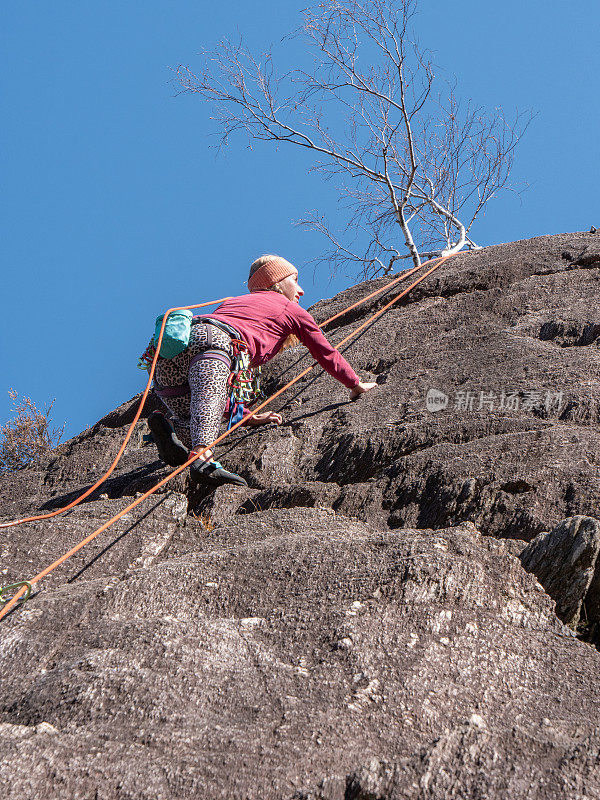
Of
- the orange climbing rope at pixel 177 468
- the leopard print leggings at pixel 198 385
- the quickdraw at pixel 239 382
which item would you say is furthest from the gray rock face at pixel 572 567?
the quickdraw at pixel 239 382

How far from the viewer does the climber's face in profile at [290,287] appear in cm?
478

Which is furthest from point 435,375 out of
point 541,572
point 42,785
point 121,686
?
point 42,785

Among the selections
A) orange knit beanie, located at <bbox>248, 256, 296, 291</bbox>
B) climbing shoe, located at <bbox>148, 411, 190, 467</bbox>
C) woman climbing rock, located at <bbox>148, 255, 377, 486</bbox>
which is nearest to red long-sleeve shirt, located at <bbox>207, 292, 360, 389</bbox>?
woman climbing rock, located at <bbox>148, 255, 377, 486</bbox>

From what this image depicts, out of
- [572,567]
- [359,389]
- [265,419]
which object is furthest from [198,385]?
[572,567]

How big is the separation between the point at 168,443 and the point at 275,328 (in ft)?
3.43

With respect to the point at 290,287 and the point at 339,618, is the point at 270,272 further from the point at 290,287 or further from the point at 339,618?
the point at 339,618

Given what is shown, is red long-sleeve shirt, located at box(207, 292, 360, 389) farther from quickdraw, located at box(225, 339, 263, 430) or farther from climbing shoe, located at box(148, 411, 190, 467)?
climbing shoe, located at box(148, 411, 190, 467)

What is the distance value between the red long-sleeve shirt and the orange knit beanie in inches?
6.2

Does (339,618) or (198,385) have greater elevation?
(198,385)

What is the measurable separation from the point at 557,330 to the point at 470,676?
120 inches

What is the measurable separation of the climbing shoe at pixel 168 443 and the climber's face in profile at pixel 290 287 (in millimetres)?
1257

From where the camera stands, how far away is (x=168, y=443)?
4020mm

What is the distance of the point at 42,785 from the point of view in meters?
1.72

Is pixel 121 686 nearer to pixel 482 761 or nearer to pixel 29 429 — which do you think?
pixel 482 761
